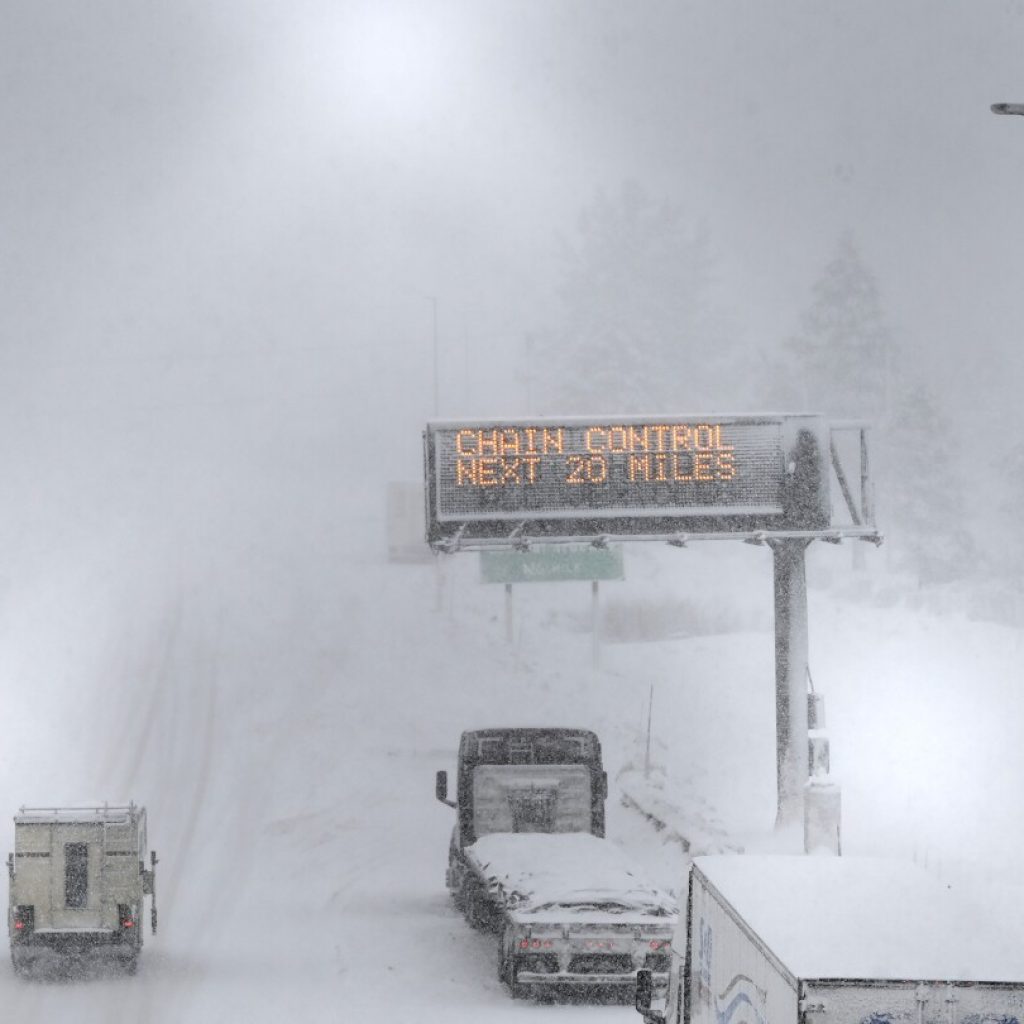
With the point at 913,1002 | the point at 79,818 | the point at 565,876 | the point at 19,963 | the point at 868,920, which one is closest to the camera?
the point at 913,1002

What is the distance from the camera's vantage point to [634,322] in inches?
3666

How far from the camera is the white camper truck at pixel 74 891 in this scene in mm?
21531

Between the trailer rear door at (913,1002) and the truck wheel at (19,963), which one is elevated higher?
the trailer rear door at (913,1002)

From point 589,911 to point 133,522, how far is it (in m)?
75.0

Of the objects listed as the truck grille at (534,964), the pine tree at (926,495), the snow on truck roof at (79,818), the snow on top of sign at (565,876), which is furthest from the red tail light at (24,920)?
the pine tree at (926,495)

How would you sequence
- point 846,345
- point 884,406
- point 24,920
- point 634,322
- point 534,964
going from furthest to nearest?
point 634,322, point 846,345, point 884,406, point 24,920, point 534,964

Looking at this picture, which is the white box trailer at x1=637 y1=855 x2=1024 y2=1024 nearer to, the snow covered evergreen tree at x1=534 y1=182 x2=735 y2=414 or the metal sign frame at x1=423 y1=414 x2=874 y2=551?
the metal sign frame at x1=423 y1=414 x2=874 y2=551

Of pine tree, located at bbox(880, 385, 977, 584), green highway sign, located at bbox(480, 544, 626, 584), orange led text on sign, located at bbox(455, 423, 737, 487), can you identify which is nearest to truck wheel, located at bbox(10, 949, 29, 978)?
orange led text on sign, located at bbox(455, 423, 737, 487)

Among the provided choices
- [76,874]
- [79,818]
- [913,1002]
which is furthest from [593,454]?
[913,1002]

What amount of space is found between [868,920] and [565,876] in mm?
12375

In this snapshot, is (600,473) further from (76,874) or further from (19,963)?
(19,963)

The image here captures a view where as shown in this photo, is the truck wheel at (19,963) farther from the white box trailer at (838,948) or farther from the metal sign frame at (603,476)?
the white box trailer at (838,948)

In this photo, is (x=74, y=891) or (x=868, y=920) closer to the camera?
(x=868, y=920)

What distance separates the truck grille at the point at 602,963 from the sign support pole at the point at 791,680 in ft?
32.2
